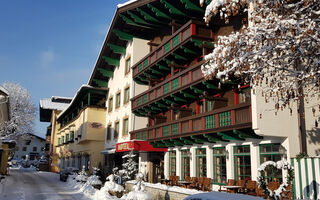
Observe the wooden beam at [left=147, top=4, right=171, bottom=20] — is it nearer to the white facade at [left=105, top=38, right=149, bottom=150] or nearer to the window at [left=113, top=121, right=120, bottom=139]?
the white facade at [left=105, top=38, right=149, bottom=150]

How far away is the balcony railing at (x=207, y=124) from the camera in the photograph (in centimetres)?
1430

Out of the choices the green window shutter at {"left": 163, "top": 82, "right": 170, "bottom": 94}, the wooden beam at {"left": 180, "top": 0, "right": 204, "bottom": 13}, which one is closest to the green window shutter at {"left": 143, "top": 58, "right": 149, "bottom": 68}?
the green window shutter at {"left": 163, "top": 82, "right": 170, "bottom": 94}

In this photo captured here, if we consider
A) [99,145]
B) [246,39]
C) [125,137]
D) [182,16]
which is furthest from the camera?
[99,145]

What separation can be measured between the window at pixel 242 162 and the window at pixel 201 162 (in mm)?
3026

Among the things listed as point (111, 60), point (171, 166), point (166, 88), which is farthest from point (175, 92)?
point (111, 60)

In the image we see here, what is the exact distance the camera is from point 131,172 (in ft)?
78.8

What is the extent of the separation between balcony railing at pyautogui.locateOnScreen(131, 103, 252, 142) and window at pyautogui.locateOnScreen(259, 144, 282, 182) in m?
1.79

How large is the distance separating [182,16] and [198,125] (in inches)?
353

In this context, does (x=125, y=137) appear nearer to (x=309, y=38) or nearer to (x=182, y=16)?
(x=182, y=16)

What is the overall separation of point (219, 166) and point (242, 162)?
1960 mm

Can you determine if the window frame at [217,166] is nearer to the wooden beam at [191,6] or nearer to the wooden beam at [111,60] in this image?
the wooden beam at [191,6]

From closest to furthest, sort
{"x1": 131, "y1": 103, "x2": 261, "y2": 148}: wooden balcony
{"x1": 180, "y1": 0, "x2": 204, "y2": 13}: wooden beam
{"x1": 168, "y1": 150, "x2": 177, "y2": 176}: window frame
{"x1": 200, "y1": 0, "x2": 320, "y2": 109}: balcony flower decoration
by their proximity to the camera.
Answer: {"x1": 200, "y1": 0, "x2": 320, "y2": 109}: balcony flower decoration, {"x1": 131, "y1": 103, "x2": 261, "y2": 148}: wooden balcony, {"x1": 180, "y1": 0, "x2": 204, "y2": 13}: wooden beam, {"x1": 168, "y1": 150, "x2": 177, "y2": 176}: window frame

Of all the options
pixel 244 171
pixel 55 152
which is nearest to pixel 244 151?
pixel 244 171

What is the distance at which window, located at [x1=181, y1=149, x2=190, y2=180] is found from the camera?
832 inches
